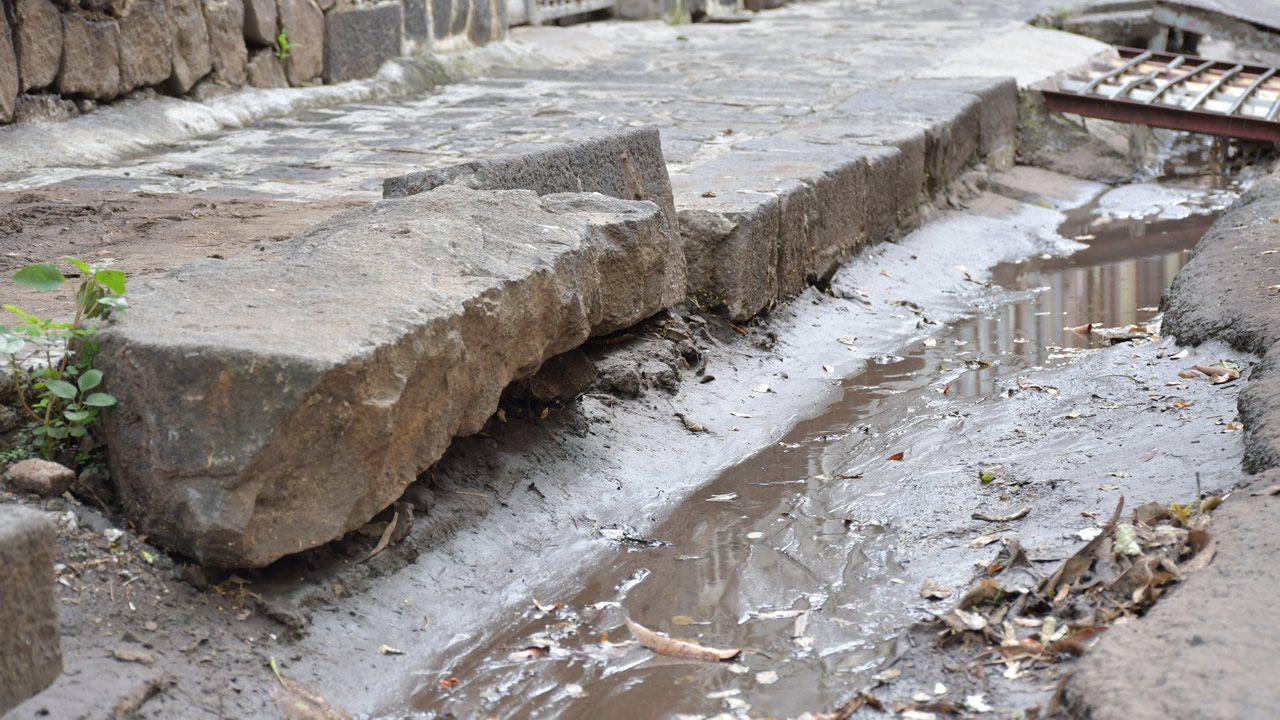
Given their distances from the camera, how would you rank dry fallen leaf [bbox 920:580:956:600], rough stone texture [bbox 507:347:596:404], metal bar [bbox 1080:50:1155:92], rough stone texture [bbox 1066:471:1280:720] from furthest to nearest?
1. metal bar [bbox 1080:50:1155:92]
2. rough stone texture [bbox 507:347:596:404]
3. dry fallen leaf [bbox 920:580:956:600]
4. rough stone texture [bbox 1066:471:1280:720]

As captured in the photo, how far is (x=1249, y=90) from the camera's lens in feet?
22.6

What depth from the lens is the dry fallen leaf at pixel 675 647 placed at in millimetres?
2059

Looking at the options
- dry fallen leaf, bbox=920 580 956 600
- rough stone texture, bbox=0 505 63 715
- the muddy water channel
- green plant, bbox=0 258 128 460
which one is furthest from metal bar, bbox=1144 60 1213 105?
rough stone texture, bbox=0 505 63 715

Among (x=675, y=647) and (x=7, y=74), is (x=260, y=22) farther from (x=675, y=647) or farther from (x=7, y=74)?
(x=675, y=647)

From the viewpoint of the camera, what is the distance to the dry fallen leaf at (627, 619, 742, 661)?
2059mm

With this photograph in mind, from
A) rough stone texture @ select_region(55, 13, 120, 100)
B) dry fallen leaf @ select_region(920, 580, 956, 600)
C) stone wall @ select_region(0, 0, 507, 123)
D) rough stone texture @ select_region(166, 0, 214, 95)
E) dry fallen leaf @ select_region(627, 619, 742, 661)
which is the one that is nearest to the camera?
dry fallen leaf @ select_region(627, 619, 742, 661)

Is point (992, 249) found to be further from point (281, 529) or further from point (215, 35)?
point (281, 529)

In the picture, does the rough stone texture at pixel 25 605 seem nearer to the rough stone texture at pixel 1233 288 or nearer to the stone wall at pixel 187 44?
the rough stone texture at pixel 1233 288

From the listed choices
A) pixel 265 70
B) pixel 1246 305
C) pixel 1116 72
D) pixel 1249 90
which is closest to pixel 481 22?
pixel 265 70

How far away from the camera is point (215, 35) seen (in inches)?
210

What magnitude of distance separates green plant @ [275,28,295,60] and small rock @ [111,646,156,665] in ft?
14.9

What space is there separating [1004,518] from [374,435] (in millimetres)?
1336

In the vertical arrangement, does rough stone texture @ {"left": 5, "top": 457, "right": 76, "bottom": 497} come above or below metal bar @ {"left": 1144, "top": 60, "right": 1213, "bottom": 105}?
below

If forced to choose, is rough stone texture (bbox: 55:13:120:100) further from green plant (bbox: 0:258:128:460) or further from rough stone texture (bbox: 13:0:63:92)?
green plant (bbox: 0:258:128:460)
